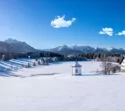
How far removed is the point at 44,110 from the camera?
9.59 meters

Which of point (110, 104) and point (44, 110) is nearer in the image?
point (44, 110)

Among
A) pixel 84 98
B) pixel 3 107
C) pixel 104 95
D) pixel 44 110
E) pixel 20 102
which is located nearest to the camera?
pixel 44 110

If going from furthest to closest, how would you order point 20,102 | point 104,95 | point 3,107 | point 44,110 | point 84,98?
point 104,95 < point 84,98 < point 20,102 < point 3,107 < point 44,110

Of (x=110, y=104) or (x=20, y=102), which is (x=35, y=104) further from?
(x=110, y=104)

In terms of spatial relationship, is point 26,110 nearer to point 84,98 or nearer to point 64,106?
point 64,106

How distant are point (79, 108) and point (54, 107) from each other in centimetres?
132

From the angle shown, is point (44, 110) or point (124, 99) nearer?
point (44, 110)

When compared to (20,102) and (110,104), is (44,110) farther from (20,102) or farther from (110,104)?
(110,104)

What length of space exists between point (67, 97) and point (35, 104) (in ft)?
8.15

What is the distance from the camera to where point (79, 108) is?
994cm

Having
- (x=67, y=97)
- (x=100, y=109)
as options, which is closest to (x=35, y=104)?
(x=67, y=97)

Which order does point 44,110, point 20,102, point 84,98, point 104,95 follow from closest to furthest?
point 44,110 < point 20,102 < point 84,98 < point 104,95

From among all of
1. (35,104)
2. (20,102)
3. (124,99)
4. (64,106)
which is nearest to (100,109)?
(64,106)

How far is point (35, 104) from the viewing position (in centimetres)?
1074
